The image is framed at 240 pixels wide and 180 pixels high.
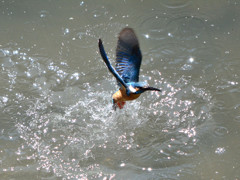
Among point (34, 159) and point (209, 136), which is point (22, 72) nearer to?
point (34, 159)

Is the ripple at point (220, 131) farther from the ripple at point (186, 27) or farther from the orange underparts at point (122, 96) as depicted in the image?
the ripple at point (186, 27)

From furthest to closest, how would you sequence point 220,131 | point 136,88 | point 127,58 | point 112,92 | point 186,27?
point 186,27 → point 112,92 → point 220,131 → point 127,58 → point 136,88

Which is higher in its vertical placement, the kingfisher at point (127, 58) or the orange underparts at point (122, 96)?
the kingfisher at point (127, 58)

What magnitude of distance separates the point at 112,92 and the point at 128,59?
3.43 feet

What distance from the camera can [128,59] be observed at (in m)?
3.19

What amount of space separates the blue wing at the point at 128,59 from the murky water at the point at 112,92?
729 millimetres

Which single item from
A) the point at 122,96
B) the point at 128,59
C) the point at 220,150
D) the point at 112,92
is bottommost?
the point at 220,150

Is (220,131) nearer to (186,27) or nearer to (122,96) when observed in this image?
(122,96)

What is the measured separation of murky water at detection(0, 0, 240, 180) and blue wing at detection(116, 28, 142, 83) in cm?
73

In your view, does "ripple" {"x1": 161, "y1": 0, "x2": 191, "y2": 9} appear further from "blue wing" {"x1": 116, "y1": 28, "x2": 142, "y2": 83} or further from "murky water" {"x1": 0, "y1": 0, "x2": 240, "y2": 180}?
"blue wing" {"x1": 116, "y1": 28, "x2": 142, "y2": 83}

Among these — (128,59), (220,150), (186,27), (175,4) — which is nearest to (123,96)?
(128,59)

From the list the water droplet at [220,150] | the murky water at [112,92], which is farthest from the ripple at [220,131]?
the water droplet at [220,150]

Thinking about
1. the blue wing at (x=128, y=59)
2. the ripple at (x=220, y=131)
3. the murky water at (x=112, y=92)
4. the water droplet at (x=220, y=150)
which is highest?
the blue wing at (x=128, y=59)

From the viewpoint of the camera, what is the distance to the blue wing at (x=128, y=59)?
313 cm
